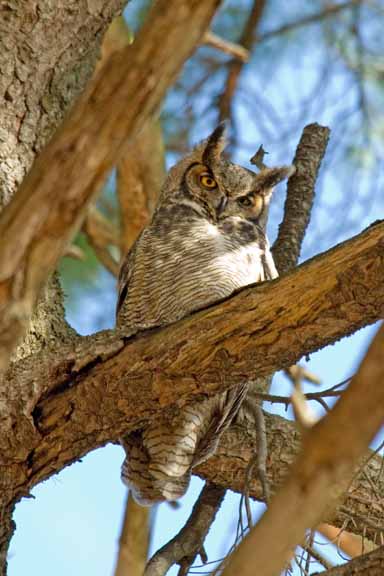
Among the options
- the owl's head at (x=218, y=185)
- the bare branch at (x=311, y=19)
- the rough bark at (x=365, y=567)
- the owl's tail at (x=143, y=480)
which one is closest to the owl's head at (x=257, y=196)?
the owl's head at (x=218, y=185)

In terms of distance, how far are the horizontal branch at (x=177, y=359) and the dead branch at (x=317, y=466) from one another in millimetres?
855

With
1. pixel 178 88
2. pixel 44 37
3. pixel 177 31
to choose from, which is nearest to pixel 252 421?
pixel 44 37

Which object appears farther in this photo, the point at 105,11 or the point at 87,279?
the point at 87,279

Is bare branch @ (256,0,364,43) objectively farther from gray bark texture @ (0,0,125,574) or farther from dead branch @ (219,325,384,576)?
dead branch @ (219,325,384,576)

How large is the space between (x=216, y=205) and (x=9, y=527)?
1.38 m

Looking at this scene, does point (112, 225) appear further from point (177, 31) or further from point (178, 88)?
point (177, 31)

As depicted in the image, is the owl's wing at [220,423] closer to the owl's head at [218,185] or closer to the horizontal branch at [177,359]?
the horizontal branch at [177,359]

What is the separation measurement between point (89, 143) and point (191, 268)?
174cm

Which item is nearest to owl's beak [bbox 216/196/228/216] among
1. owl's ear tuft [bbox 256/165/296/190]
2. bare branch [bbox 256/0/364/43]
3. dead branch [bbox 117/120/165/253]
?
owl's ear tuft [bbox 256/165/296/190]

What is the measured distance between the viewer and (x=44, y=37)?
2506 mm

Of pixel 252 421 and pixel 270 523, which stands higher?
pixel 252 421

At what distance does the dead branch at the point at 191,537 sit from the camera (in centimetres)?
237

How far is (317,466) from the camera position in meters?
0.84

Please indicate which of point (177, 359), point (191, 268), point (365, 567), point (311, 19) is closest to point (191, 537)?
point (191, 268)
